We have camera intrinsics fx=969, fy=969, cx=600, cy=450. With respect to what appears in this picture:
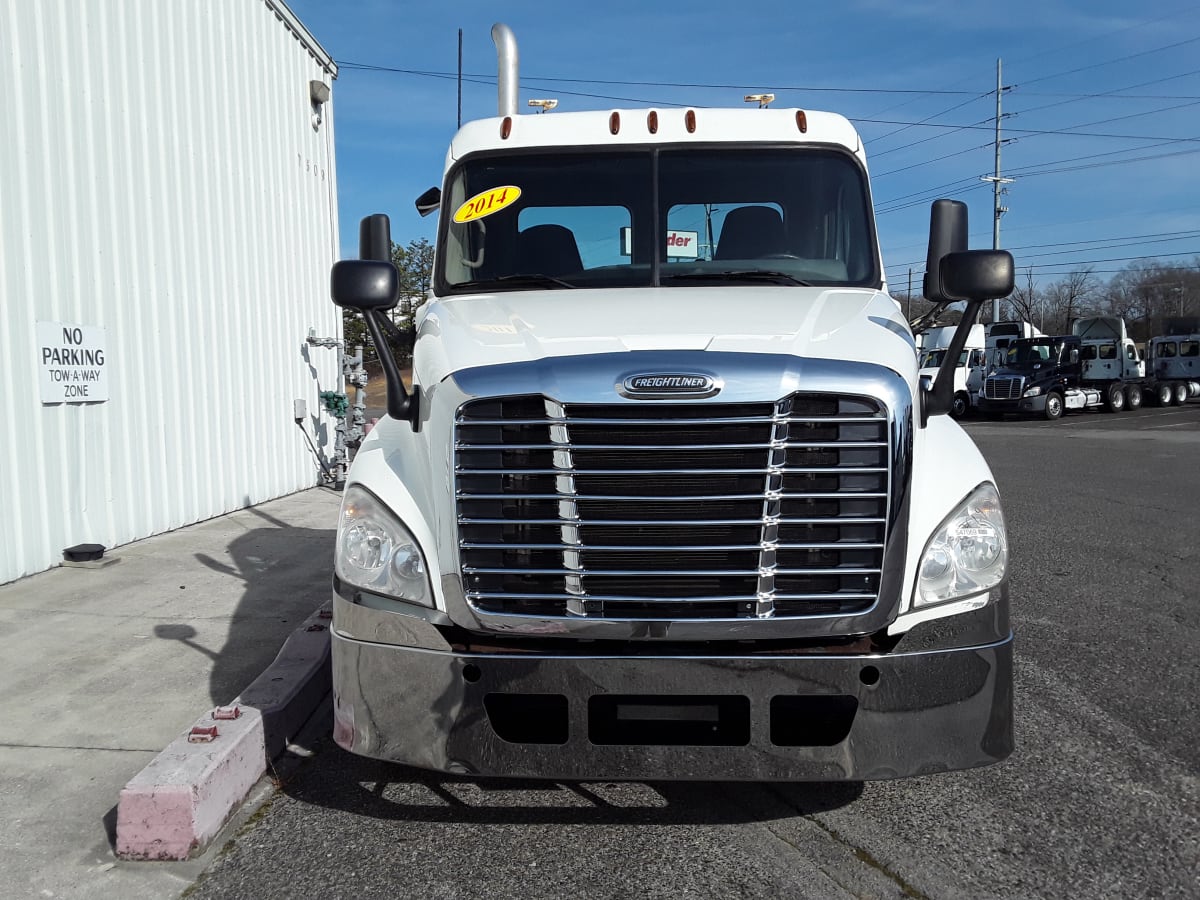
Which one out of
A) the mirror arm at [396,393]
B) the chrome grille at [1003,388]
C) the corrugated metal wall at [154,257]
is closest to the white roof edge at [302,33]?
the corrugated metal wall at [154,257]

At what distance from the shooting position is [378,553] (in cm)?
304

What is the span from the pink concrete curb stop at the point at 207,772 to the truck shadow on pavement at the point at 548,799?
0.22 metres

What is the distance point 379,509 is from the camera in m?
3.06

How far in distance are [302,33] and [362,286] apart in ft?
32.7

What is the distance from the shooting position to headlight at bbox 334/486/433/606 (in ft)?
9.75

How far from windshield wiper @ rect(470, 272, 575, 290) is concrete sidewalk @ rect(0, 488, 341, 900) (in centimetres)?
216

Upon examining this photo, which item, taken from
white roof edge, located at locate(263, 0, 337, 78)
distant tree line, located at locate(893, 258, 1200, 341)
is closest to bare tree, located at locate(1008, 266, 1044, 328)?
distant tree line, located at locate(893, 258, 1200, 341)

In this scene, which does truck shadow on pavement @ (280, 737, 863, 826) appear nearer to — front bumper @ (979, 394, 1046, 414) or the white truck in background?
front bumper @ (979, 394, 1046, 414)

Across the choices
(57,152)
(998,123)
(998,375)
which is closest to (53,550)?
(57,152)

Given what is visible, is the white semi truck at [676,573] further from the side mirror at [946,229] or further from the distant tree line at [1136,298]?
the distant tree line at [1136,298]

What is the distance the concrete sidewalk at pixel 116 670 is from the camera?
10.1 ft

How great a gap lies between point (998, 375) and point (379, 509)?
3051 centimetres

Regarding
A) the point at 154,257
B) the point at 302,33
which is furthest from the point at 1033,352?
the point at 154,257

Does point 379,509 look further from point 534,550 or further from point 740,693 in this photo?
point 740,693
